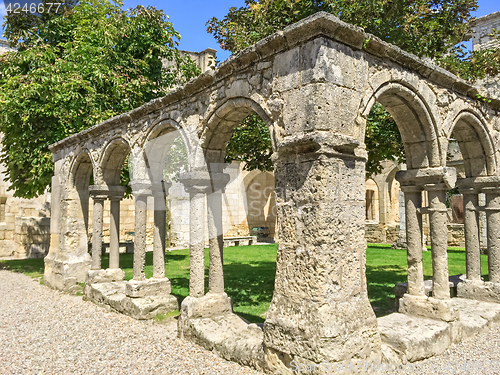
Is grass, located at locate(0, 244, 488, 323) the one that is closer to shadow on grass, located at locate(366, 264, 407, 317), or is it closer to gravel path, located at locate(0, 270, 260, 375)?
shadow on grass, located at locate(366, 264, 407, 317)

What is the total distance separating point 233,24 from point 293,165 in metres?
4.92

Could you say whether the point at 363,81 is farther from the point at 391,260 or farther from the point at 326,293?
the point at 391,260

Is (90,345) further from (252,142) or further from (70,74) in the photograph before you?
(70,74)

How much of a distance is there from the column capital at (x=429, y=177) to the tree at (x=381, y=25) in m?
1.79

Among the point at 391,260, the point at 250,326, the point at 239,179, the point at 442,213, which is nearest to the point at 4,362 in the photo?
the point at 250,326

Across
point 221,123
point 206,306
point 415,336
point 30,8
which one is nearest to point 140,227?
point 206,306

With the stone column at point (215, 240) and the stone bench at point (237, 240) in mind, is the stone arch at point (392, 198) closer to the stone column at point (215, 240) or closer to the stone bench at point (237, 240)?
the stone bench at point (237, 240)

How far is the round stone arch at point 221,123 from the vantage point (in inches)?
170

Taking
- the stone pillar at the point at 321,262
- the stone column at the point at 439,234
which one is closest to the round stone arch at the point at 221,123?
the stone pillar at the point at 321,262

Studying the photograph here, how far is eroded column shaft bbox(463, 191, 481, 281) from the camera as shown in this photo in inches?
224

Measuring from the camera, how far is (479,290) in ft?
18.3

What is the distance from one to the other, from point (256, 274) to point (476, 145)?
201 inches

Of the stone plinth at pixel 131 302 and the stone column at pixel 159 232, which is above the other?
the stone column at pixel 159 232

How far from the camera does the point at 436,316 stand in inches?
172
